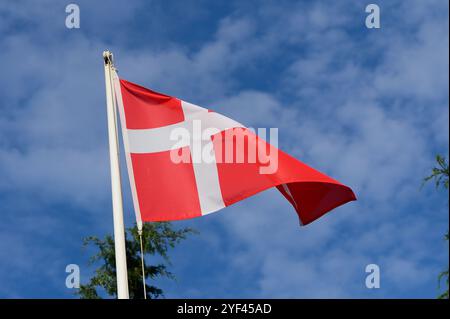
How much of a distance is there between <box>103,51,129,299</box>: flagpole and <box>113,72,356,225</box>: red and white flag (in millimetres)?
360

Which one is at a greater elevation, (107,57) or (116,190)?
(107,57)

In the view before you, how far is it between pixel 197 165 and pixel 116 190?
158 centimetres

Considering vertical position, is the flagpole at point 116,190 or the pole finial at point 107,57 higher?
the pole finial at point 107,57

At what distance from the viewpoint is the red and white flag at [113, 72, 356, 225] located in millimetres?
12805

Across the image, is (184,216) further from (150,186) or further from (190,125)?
(190,125)

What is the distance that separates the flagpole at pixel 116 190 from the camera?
11.5 m

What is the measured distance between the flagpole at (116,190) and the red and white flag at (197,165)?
14.2 inches

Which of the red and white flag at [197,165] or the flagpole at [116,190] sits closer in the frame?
the flagpole at [116,190]

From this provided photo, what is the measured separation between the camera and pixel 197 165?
13.2 metres
